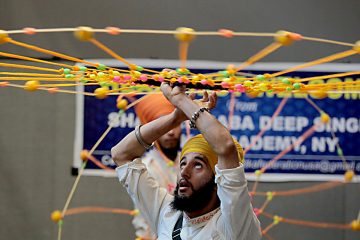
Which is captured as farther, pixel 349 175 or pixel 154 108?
pixel 349 175

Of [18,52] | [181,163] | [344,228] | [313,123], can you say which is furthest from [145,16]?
[181,163]

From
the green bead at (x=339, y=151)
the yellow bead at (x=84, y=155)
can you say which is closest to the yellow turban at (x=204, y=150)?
the yellow bead at (x=84, y=155)

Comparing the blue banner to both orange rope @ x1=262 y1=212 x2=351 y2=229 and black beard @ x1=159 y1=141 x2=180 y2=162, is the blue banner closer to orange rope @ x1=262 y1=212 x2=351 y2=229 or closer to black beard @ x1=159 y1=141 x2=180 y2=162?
orange rope @ x1=262 y1=212 x2=351 y2=229

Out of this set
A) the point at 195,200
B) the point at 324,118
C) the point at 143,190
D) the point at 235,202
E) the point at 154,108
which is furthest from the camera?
the point at 324,118

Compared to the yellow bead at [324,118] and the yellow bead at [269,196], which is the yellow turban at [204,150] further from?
the yellow bead at [269,196]

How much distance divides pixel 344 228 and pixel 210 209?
266 centimetres

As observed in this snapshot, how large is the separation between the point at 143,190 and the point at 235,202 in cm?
57

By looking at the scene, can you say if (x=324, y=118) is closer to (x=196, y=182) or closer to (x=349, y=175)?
(x=349, y=175)

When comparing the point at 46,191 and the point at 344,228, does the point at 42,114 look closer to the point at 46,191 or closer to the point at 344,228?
the point at 46,191

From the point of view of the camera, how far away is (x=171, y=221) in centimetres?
302

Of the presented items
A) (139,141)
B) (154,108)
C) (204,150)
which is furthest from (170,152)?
(204,150)

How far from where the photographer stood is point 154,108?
4477mm

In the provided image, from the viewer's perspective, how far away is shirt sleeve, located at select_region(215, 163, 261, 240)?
8.48 ft

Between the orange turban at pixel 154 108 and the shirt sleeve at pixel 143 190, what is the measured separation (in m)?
1.34
